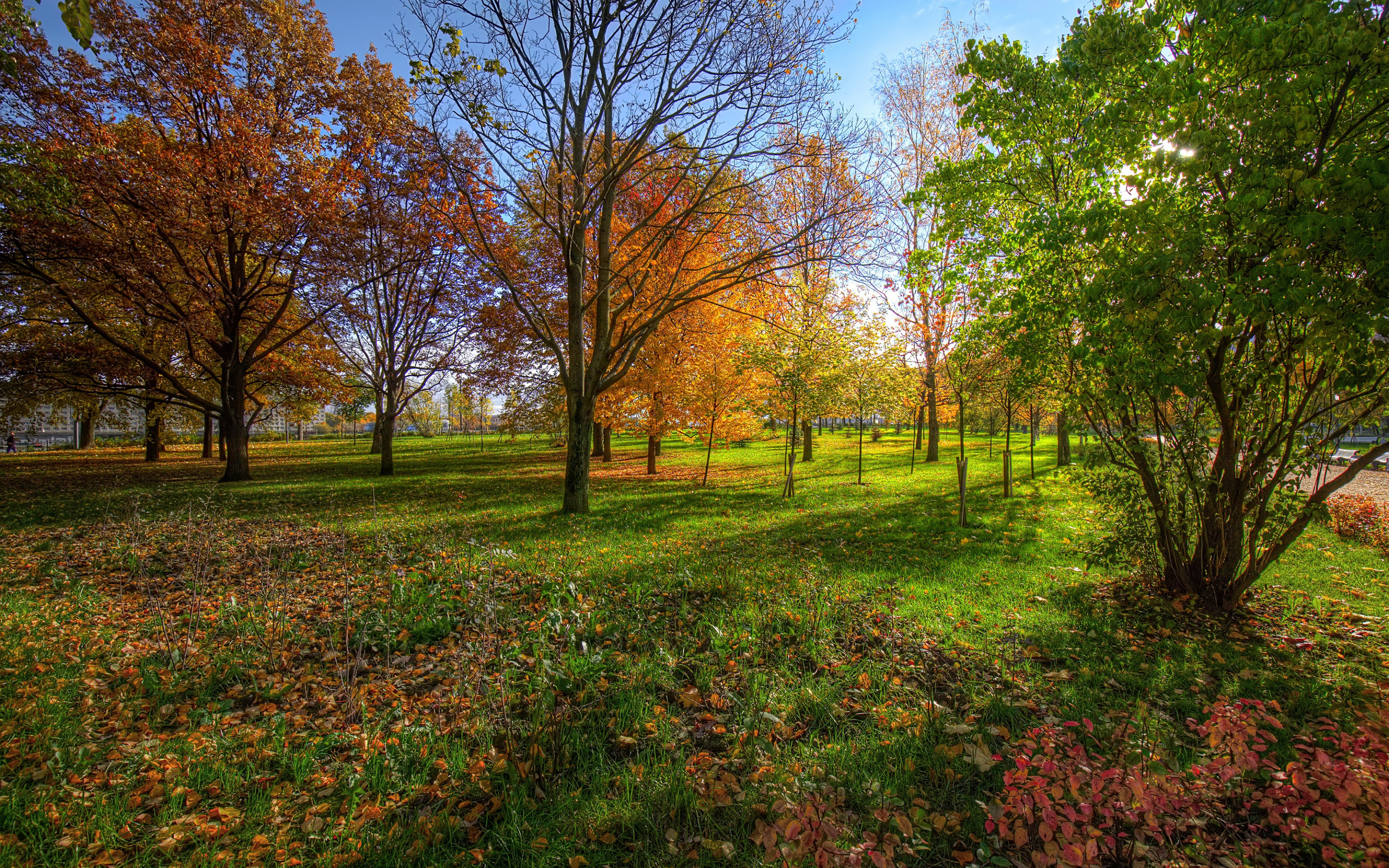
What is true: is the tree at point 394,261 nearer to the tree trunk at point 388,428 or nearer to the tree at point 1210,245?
the tree trunk at point 388,428

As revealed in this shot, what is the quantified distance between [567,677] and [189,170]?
16.0 meters

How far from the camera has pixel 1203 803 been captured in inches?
98.2

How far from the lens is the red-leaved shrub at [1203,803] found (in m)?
1.97

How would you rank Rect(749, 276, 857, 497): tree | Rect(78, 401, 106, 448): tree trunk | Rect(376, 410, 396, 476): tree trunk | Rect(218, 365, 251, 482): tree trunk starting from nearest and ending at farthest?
Rect(749, 276, 857, 497): tree
Rect(218, 365, 251, 482): tree trunk
Rect(376, 410, 396, 476): tree trunk
Rect(78, 401, 106, 448): tree trunk

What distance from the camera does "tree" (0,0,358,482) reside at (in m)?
11.7

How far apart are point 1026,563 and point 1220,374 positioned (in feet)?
10.7

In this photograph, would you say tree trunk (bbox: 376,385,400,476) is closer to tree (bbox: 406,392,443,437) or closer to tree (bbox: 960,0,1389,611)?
tree (bbox: 960,0,1389,611)

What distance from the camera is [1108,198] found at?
4.57 metres

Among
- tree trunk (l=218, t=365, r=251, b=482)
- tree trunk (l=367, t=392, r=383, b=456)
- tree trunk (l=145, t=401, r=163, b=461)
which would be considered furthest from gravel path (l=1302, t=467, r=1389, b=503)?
tree trunk (l=145, t=401, r=163, b=461)

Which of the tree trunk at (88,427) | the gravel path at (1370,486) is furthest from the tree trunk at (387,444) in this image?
the gravel path at (1370,486)

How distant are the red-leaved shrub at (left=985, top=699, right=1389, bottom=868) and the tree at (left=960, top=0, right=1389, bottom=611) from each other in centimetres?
268

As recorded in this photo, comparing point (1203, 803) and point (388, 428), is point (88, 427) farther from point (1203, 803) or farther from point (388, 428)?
point (1203, 803)

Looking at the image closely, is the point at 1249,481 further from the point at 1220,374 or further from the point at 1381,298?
the point at 1381,298

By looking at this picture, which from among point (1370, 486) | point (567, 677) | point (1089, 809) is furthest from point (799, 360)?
point (1370, 486)
